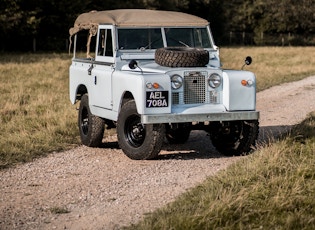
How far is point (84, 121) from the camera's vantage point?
11992 mm

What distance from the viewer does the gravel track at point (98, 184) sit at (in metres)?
6.93

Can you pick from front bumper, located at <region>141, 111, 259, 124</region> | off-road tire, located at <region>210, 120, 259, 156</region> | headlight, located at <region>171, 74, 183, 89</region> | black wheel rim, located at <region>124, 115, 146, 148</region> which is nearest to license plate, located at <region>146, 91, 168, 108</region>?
front bumper, located at <region>141, 111, 259, 124</region>

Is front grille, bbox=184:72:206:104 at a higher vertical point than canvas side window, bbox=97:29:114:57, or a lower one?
lower

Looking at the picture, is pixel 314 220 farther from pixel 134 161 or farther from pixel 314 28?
pixel 314 28

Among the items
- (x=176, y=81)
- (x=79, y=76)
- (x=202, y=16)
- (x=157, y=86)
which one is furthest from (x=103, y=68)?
(x=202, y=16)

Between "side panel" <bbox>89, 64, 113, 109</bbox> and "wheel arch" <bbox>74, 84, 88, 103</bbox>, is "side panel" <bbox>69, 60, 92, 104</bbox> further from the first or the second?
"side panel" <bbox>89, 64, 113, 109</bbox>

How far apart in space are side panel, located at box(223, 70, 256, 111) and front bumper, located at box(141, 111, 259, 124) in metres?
0.14

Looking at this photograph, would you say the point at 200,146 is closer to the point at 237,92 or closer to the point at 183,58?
the point at 237,92

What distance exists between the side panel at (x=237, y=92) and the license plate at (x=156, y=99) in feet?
3.21

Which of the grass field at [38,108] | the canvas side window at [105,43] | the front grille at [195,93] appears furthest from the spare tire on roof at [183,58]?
the grass field at [38,108]

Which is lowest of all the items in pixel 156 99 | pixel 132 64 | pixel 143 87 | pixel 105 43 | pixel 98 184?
pixel 98 184

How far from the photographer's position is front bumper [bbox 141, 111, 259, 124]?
368 inches

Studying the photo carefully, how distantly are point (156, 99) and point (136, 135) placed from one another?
2.80 feet

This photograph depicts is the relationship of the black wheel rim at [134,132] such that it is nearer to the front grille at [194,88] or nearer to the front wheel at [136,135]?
the front wheel at [136,135]
